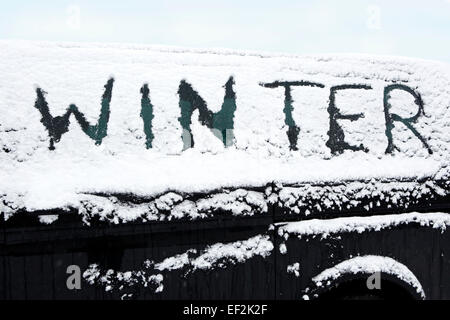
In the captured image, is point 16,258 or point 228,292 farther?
point 228,292

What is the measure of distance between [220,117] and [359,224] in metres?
0.94

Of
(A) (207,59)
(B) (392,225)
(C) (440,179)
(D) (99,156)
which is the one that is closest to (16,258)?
(D) (99,156)

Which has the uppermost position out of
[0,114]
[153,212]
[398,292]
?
[0,114]

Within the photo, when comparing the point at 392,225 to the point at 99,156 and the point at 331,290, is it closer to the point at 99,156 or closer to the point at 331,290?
the point at 331,290

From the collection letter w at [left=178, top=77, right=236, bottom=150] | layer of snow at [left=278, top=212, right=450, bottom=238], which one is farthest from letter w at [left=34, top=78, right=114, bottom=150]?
layer of snow at [left=278, top=212, right=450, bottom=238]

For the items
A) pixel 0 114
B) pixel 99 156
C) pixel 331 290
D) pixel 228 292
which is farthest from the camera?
pixel 331 290

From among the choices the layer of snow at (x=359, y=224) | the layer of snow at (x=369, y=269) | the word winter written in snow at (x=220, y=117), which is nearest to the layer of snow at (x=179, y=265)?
the layer of snow at (x=359, y=224)

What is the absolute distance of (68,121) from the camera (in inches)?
74.8

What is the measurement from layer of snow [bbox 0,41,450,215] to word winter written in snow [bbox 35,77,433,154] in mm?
24

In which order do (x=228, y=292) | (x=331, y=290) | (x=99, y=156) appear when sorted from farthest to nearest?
(x=331, y=290)
(x=228, y=292)
(x=99, y=156)

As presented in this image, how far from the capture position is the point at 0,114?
1779mm

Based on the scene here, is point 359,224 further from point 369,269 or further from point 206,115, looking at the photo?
point 206,115

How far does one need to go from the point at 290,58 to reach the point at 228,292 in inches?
50.5

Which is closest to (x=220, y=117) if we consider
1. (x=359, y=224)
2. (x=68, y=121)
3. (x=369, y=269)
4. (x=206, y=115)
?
(x=206, y=115)
